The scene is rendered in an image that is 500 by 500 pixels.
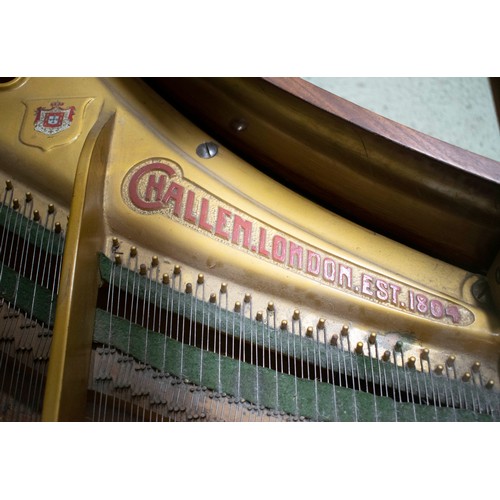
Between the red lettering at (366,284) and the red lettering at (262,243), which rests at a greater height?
the red lettering at (262,243)

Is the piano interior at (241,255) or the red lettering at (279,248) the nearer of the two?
the piano interior at (241,255)

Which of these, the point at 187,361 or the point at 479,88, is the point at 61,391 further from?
the point at 479,88

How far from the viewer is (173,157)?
5.65 ft

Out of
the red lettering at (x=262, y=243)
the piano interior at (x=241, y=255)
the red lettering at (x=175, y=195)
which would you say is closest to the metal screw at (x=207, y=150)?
the piano interior at (x=241, y=255)

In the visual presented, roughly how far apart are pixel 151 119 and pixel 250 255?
498mm

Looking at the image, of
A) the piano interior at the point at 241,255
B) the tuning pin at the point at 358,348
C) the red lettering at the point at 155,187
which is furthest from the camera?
the red lettering at the point at 155,187

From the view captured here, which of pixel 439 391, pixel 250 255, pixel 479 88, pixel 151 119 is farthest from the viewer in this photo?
pixel 479 88

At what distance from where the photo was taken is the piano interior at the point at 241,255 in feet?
4.77

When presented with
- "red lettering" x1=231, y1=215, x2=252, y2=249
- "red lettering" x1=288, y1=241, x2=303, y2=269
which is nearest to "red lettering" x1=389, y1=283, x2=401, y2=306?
"red lettering" x1=288, y1=241, x2=303, y2=269

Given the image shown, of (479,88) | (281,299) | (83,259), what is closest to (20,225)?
(83,259)

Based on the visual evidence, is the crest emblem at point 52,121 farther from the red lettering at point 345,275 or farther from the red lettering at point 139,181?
the red lettering at point 345,275

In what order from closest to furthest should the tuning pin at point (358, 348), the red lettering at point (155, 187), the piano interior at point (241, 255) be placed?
1. the piano interior at point (241, 255)
2. the tuning pin at point (358, 348)
3. the red lettering at point (155, 187)

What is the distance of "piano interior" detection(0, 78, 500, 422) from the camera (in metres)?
1.46

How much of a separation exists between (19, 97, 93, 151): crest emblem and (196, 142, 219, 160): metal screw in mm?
328
